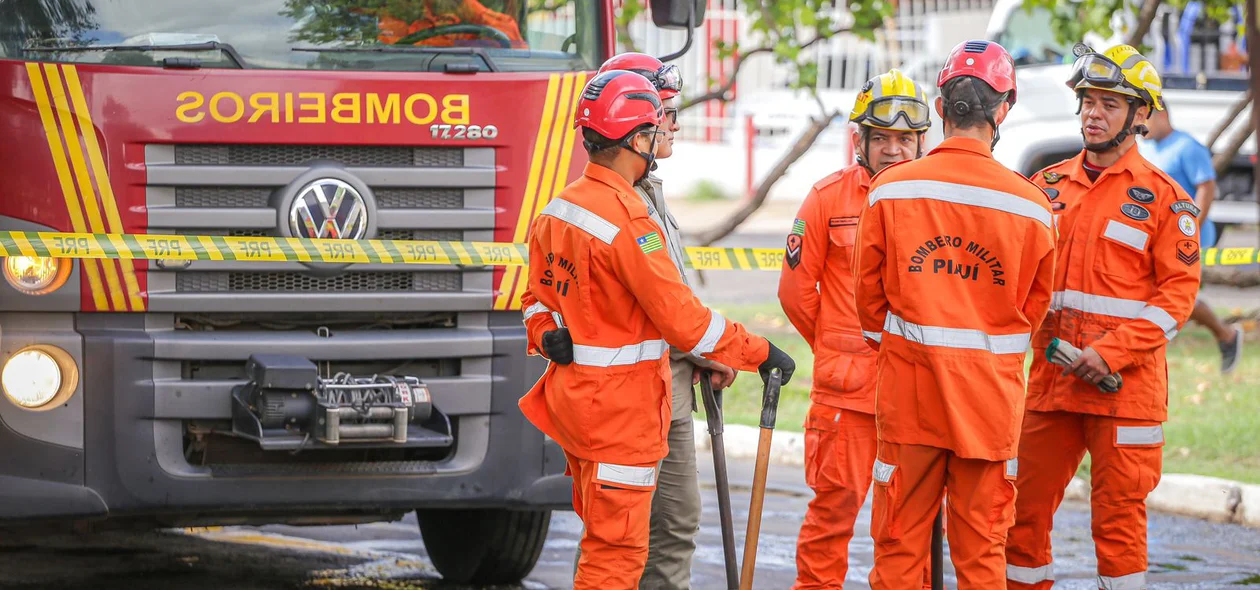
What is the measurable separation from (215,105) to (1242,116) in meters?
10.7

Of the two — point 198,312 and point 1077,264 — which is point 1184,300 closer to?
point 1077,264

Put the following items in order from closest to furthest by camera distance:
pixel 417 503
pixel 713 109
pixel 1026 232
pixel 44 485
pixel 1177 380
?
pixel 1026 232 → pixel 44 485 → pixel 417 503 → pixel 1177 380 → pixel 713 109

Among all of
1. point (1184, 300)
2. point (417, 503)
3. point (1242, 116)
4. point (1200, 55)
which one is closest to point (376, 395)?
point (417, 503)

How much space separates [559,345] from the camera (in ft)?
15.6

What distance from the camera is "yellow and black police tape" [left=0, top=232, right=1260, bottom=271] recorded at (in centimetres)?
532

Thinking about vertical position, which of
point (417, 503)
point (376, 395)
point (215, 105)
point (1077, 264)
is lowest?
point (417, 503)

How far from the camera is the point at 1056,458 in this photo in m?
5.65

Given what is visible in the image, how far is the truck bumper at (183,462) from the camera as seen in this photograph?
5.40 metres

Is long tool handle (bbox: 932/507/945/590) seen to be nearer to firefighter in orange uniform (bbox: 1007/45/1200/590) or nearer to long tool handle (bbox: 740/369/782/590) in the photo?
firefighter in orange uniform (bbox: 1007/45/1200/590)

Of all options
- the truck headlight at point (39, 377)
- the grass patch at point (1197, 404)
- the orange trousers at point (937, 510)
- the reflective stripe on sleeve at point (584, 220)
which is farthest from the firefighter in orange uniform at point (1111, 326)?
the truck headlight at point (39, 377)

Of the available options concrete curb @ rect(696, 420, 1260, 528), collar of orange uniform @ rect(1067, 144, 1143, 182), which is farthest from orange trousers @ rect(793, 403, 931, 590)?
concrete curb @ rect(696, 420, 1260, 528)

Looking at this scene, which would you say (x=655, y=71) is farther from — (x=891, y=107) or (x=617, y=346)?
(x=617, y=346)

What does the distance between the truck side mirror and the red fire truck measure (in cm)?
64

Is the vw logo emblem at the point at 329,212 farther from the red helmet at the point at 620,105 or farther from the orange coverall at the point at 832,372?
the orange coverall at the point at 832,372
